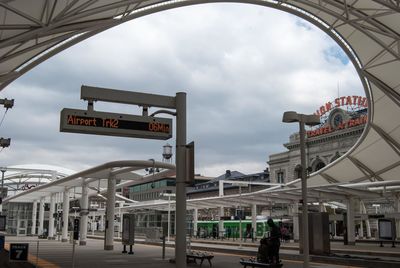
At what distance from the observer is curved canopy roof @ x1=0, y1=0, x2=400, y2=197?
1944cm

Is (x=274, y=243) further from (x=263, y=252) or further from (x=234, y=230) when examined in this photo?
(x=234, y=230)

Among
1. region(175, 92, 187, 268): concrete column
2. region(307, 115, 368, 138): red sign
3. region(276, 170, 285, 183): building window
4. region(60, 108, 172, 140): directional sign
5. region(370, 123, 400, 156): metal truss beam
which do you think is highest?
region(307, 115, 368, 138): red sign

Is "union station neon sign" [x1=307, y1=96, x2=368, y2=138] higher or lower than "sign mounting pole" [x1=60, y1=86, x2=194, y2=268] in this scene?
higher

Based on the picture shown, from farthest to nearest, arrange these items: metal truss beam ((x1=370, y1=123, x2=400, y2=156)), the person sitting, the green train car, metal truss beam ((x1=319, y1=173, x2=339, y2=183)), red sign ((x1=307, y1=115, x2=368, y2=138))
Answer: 1. red sign ((x1=307, y1=115, x2=368, y2=138))
2. the green train car
3. metal truss beam ((x1=319, y1=173, x2=339, y2=183))
4. metal truss beam ((x1=370, y1=123, x2=400, y2=156))
5. the person sitting

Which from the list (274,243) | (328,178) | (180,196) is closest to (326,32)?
(274,243)

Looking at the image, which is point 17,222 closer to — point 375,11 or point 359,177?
point 359,177

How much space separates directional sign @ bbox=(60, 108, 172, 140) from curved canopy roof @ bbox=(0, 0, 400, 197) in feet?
31.2

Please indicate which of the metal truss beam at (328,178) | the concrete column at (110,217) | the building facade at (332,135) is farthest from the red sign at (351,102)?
the concrete column at (110,217)

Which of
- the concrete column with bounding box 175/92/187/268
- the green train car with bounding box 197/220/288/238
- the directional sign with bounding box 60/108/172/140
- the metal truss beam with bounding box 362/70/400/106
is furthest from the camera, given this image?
the green train car with bounding box 197/220/288/238

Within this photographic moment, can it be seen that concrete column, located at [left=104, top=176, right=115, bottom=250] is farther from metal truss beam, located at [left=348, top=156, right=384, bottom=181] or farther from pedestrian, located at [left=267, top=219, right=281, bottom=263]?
metal truss beam, located at [left=348, top=156, right=384, bottom=181]

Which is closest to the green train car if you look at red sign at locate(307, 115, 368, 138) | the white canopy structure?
the white canopy structure

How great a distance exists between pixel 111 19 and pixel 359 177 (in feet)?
94.0

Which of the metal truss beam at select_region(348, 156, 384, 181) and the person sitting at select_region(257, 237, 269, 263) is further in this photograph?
the metal truss beam at select_region(348, 156, 384, 181)

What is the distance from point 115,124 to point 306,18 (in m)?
20.2
